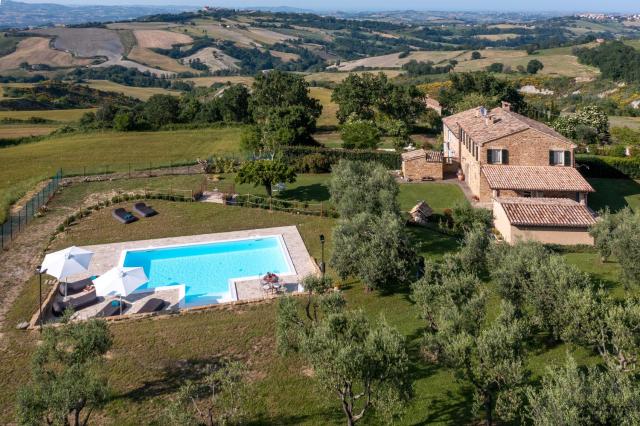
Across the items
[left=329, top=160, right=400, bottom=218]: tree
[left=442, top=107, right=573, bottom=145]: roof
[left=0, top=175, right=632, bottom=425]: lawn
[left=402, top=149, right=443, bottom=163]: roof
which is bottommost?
[left=0, top=175, right=632, bottom=425]: lawn

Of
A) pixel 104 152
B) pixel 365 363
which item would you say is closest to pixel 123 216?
pixel 104 152

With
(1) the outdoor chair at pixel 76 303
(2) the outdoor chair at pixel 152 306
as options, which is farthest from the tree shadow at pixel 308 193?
(1) the outdoor chair at pixel 76 303

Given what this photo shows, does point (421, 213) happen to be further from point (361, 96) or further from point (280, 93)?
point (280, 93)

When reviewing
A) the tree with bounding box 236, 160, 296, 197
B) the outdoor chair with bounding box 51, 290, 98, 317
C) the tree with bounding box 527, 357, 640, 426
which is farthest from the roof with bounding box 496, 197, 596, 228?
the outdoor chair with bounding box 51, 290, 98, 317

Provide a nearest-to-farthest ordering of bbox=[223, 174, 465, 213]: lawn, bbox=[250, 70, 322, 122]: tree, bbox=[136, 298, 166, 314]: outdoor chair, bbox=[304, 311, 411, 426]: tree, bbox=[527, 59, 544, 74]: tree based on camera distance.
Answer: bbox=[304, 311, 411, 426]: tree → bbox=[136, 298, 166, 314]: outdoor chair → bbox=[223, 174, 465, 213]: lawn → bbox=[250, 70, 322, 122]: tree → bbox=[527, 59, 544, 74]: tree

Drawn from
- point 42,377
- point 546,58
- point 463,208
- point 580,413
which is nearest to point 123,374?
point 42,377

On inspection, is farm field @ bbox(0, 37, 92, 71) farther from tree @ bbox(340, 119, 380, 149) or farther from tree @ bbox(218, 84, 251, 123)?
tree @ bbox(340, 119, 380, 149)
